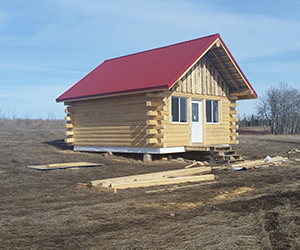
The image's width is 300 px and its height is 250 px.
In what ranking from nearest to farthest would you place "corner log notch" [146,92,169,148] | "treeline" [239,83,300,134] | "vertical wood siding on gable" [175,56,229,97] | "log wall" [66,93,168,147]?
"corner log notch" [146,92,169,148] < "log wall" [66,93,168,147] < "vertical wood siding on gable" [175,56,229,97] < "treeline" [239,83,300,134]

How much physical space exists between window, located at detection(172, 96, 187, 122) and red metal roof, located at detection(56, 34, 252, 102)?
1.55 meters

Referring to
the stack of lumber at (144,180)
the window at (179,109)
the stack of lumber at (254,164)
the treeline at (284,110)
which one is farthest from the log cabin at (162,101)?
the treeline at (284,110)

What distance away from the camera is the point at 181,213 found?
22.8 feet

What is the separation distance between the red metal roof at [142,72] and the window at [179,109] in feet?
5.08

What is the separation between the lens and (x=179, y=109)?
1695cm

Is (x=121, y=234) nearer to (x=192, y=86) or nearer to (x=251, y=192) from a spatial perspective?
(x=251, y=192)

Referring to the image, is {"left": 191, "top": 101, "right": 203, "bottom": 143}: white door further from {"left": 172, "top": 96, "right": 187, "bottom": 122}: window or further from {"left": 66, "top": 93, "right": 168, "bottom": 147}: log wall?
{"left": 66, "top": 93, "right": 168, "bottom": 147}: log wall

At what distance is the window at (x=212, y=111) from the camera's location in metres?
18.6

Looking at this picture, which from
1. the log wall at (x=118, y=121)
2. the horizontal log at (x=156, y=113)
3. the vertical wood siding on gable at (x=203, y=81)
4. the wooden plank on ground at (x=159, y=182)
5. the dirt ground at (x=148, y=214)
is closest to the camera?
the dirt ground at (x=148, y=214)

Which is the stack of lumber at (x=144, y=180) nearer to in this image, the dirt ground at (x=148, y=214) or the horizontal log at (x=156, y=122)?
the dirt ground at (x=148, y=214)

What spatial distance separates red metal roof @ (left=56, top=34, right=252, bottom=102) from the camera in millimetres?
15805

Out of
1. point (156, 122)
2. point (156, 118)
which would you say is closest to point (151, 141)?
point (156, 122)

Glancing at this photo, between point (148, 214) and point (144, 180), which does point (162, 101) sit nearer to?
point (144, 180)

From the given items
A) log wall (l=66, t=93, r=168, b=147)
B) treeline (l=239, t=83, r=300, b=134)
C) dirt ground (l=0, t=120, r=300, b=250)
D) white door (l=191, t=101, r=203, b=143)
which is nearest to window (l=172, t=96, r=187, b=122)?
white door (l=191, t=101, r=203, b=143)
